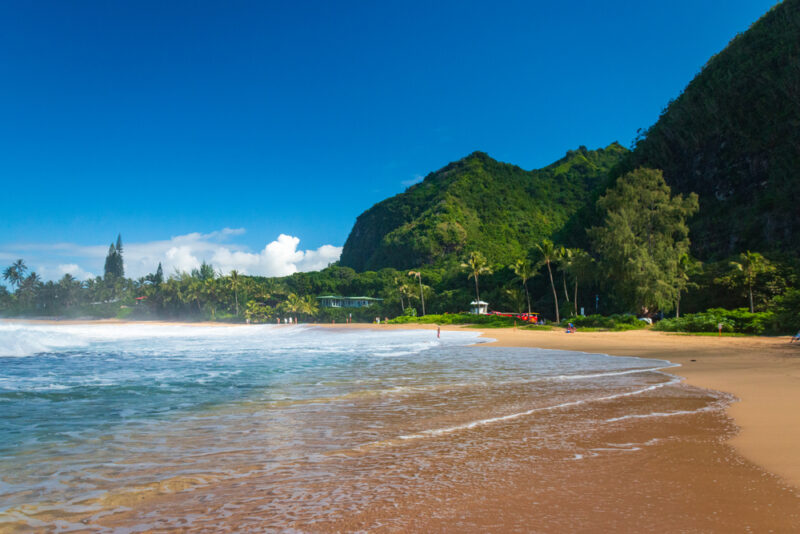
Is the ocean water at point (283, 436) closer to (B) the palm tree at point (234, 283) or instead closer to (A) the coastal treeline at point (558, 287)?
(A) the coastal treeline at point (558, 287)

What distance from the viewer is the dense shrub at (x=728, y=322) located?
80.1 feet

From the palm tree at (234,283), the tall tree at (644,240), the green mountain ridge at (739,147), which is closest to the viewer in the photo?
the tall tree at (644,240)

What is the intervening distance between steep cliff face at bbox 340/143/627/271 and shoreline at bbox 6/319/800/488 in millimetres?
93804

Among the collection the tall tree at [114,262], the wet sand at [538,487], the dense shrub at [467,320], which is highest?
the tall tree at [114,262]

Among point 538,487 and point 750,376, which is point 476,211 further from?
point 538,487

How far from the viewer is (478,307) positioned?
64.1 metres

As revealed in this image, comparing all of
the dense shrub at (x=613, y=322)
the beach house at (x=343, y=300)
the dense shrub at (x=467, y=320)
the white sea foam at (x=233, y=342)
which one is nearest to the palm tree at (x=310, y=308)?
the beach house at (x=343, y=300)

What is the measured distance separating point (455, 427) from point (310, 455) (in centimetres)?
226

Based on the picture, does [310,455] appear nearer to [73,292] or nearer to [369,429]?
[369,429]

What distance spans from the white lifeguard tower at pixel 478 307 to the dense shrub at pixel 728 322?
3355cm

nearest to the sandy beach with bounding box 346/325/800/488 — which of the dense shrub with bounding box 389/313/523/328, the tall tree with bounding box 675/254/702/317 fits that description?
the tall tree with bounding box 675/254/702/317

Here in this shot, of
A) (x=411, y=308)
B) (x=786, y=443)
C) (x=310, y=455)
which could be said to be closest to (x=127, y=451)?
(x=310, y=455)

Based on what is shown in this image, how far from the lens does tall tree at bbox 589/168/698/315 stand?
111 feet

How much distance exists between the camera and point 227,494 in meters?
4.32
